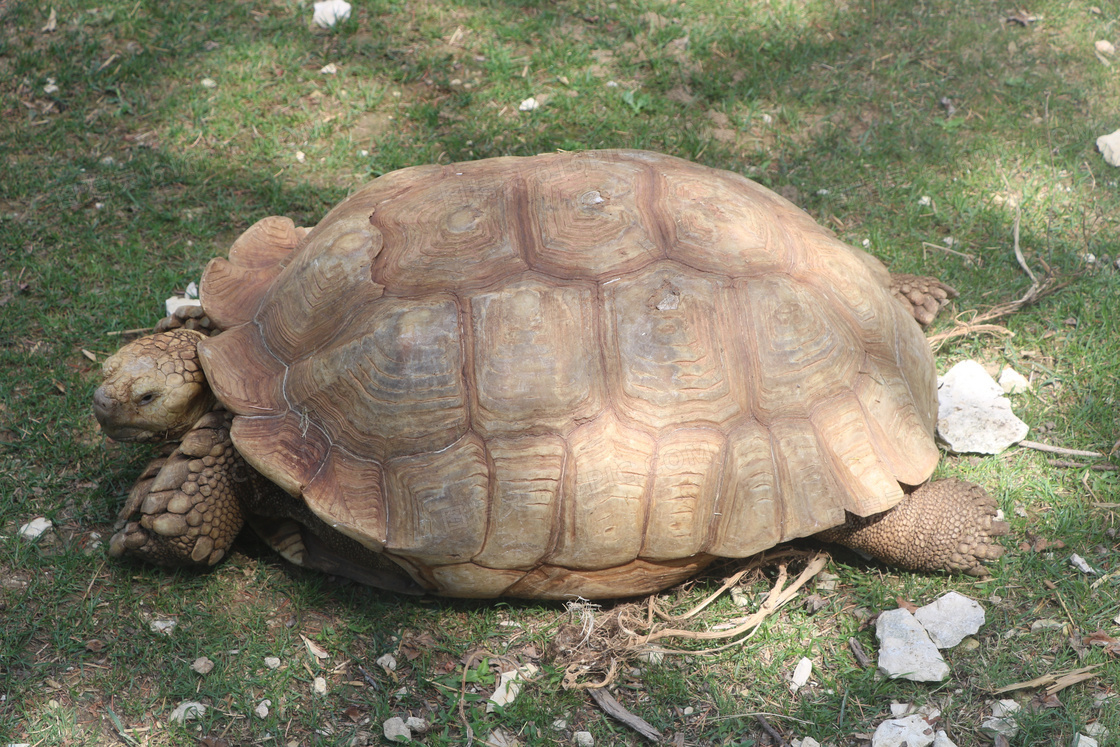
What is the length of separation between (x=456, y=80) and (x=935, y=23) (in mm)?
3294

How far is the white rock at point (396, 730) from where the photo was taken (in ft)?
10.1

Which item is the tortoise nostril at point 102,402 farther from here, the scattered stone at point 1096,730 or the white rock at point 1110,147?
the white rock at point 1110,147

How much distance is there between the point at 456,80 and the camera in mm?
5695

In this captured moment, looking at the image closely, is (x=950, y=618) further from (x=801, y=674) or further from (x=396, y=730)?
(x=396, y=730)

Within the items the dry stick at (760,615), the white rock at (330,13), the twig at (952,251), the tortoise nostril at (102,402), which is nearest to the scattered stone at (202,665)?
the tortoise nostril at (102,402)

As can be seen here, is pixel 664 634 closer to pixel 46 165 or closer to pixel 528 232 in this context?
pixel 528 232

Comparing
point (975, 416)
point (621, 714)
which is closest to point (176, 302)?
point (621, 714)

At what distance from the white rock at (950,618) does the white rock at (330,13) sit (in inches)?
198

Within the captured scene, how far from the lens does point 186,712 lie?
123 inches

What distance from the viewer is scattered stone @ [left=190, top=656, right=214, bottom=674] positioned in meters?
3.26

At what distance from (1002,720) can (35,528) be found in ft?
12.6

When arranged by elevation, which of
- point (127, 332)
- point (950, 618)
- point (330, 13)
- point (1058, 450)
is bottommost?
point (950, 618)

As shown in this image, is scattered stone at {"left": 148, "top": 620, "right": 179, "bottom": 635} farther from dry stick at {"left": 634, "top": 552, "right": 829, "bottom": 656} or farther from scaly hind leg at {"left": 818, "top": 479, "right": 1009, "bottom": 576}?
scaly hind leg at {"left": 818, "top": 479, "right": 1009, "bottom": 576}

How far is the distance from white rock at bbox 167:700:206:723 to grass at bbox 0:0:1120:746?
3cm
